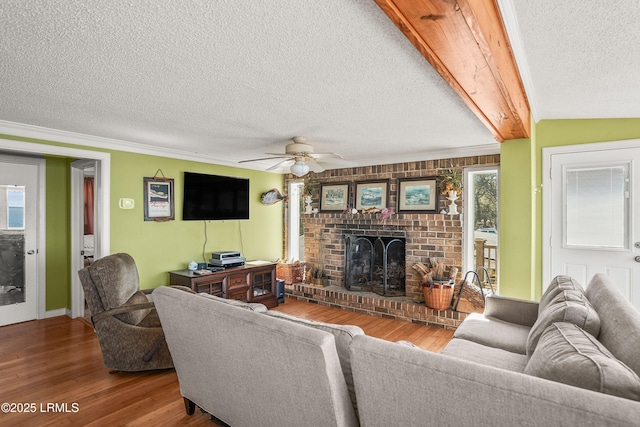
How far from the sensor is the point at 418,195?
452 centimetres

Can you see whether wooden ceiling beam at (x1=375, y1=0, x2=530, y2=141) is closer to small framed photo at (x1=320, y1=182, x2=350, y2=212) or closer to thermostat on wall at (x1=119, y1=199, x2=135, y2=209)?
small framed photo at (x1=320, y1=182, x2=350, y2=212)

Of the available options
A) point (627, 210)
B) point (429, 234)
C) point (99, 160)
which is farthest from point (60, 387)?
point (627, 210)

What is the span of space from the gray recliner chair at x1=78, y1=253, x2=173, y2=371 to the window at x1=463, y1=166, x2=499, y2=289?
11.7 feet

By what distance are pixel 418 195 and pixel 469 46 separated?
3230mm

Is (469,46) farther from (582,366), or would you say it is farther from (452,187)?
(452,187)

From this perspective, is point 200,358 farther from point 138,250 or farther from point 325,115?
point 138,250

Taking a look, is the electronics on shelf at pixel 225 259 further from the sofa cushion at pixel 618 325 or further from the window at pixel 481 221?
the sofa cushion at pixel 618 325

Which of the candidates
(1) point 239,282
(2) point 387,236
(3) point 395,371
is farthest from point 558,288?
(1) point 239,282

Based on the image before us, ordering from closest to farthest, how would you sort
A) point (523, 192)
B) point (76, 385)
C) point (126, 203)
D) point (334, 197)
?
point (76, 385) → point (523, 192) → point (126, 203) → point (334, 197)

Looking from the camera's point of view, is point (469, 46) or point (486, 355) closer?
point (469, 46)

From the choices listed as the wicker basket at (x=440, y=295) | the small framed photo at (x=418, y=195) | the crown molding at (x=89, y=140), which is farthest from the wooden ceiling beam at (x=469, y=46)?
the crown molding at (x=89, y=140)

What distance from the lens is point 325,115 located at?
2740 mm

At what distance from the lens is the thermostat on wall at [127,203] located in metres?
3.85

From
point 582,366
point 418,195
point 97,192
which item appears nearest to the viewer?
point 582,366
